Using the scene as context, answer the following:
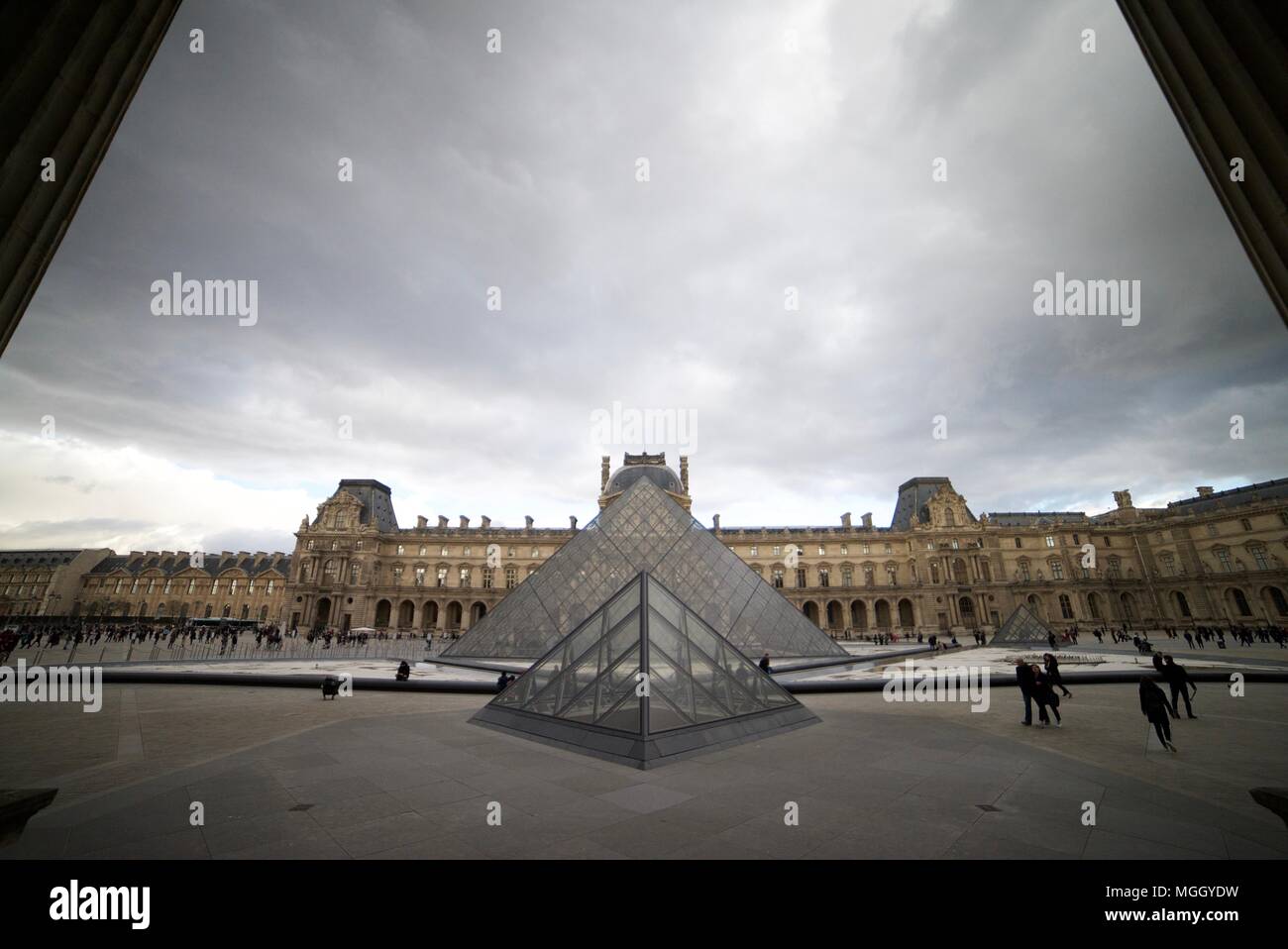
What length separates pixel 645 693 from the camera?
6.50 metres

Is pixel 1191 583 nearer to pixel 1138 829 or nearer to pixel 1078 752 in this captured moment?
pixel 1078 752

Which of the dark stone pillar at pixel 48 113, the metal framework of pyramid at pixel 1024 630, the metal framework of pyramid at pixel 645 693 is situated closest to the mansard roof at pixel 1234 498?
the metal framework of pyramid at pixel 1024 630

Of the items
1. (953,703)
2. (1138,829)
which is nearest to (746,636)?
(953,703)

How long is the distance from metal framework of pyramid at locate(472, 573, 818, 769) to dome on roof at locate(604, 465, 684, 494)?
46406 millimetres

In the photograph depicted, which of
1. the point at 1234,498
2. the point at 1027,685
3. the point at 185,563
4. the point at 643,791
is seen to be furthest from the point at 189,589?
the point at 1234,498

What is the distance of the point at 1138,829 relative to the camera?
12.2 ft

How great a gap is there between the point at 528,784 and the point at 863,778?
133 inches

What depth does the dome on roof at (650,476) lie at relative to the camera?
55.4 metres

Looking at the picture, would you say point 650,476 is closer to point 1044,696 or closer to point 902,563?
point 902,563

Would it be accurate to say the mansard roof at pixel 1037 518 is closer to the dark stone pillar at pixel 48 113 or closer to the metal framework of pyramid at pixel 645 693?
the metal framework of pyramid at pixel 645 693

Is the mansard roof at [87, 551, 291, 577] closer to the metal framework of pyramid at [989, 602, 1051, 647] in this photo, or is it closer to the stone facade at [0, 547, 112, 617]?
the stone facade at [0, 547, 112, 617]

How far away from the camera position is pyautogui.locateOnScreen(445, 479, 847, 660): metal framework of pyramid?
18.3 m
